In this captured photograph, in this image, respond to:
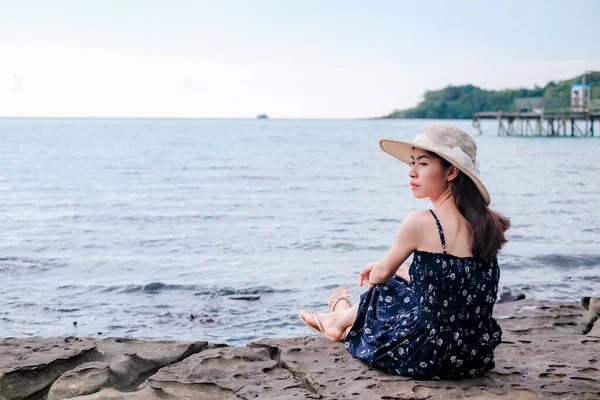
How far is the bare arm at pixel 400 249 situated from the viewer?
410 cm

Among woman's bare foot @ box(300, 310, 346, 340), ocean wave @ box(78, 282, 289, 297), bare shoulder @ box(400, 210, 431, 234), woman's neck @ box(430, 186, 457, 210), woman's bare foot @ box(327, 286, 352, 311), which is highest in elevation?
woman's neck @ box(430, 186, 457, 210)

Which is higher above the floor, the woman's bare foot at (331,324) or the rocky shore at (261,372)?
the woman's bare foot at (331,324)

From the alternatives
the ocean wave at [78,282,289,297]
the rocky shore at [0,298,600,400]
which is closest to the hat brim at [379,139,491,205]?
the rocky shore at [0,298,600,400]

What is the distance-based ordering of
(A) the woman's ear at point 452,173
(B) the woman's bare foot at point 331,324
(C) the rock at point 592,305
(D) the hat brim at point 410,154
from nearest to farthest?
(D) the hat brim at point 410,154 < (A) the woman's ear at point 452,173 < (B) the woman's bare foot at point 331,324 < (C) the rock at point 592,305

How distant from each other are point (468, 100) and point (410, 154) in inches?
5834

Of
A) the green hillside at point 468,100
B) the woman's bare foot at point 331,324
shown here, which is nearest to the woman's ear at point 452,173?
the woman's bare foot at point 331,324

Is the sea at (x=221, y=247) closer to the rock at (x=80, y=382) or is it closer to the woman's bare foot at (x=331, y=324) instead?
the woman's bare foot at (x=331, y=324)

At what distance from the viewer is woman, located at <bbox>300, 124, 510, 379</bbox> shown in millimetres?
4082

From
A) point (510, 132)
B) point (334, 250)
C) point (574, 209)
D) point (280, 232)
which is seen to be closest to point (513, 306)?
point (334, 250)

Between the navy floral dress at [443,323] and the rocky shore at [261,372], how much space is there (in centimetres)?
9

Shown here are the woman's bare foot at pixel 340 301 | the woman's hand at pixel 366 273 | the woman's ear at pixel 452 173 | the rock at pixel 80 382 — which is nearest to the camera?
the woman's ear at pixel 452 173

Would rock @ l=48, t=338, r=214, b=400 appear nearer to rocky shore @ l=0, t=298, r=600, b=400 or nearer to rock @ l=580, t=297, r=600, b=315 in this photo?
rocky shore @ l=0, t=298, r=600, b=400

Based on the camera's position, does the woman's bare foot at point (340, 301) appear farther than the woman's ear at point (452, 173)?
Yes

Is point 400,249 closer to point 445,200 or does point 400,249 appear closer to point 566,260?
point 445,200
